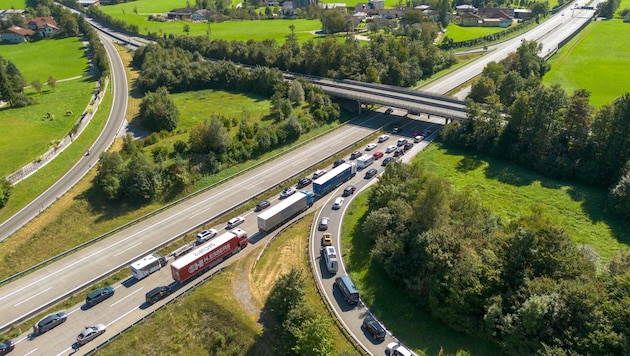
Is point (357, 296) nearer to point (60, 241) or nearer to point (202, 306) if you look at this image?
point (202, 306)

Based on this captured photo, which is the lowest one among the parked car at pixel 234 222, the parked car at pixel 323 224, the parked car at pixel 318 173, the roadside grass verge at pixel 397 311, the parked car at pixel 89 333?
the roadside grass verge at pixel 397 311

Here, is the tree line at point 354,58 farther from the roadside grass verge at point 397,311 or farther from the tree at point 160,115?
the roadside grass verge at point 397,311

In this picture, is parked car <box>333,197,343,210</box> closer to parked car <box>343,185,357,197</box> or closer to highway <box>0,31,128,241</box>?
parked car <box>343,185,357,197</box>

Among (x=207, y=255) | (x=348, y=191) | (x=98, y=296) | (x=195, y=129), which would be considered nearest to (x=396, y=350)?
(x=207, y=255)

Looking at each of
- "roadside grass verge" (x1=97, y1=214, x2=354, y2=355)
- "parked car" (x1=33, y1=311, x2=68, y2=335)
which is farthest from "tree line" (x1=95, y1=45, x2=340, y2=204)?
"roadside grass verge" (x1=97, y1=214, x2=354, y2=355)

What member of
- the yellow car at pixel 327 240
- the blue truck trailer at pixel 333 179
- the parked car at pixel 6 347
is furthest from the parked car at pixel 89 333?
the blue truck trailer at pixel 333 179

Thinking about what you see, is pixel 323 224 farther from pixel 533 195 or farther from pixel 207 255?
pixel 533 195
